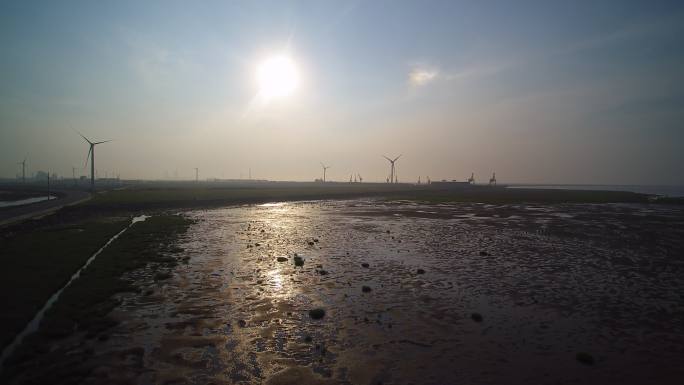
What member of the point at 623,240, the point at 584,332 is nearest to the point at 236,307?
the point at 584,332

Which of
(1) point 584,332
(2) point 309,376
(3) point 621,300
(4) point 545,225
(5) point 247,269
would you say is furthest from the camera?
(4) point 545,225

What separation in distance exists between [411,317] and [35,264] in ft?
67.5

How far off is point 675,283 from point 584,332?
36.2 ft

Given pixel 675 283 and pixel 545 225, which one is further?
pixel 545 225

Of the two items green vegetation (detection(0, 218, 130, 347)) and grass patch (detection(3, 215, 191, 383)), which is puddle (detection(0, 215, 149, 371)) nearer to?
green vegetation (detection(0, 218, 130, 347))

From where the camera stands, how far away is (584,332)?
13.1 m

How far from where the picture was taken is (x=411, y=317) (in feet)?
47.1

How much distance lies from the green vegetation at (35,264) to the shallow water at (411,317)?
3.25 metres

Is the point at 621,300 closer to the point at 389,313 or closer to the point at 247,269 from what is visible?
the point at 389,313

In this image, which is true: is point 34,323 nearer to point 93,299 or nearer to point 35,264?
point 93,299

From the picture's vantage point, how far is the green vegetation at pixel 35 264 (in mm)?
13539

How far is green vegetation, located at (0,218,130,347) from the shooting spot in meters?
13.5

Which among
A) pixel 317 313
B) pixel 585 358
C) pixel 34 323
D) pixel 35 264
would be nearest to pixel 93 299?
pixel 34 323

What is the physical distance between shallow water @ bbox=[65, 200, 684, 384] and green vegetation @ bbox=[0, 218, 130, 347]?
3250 mm
